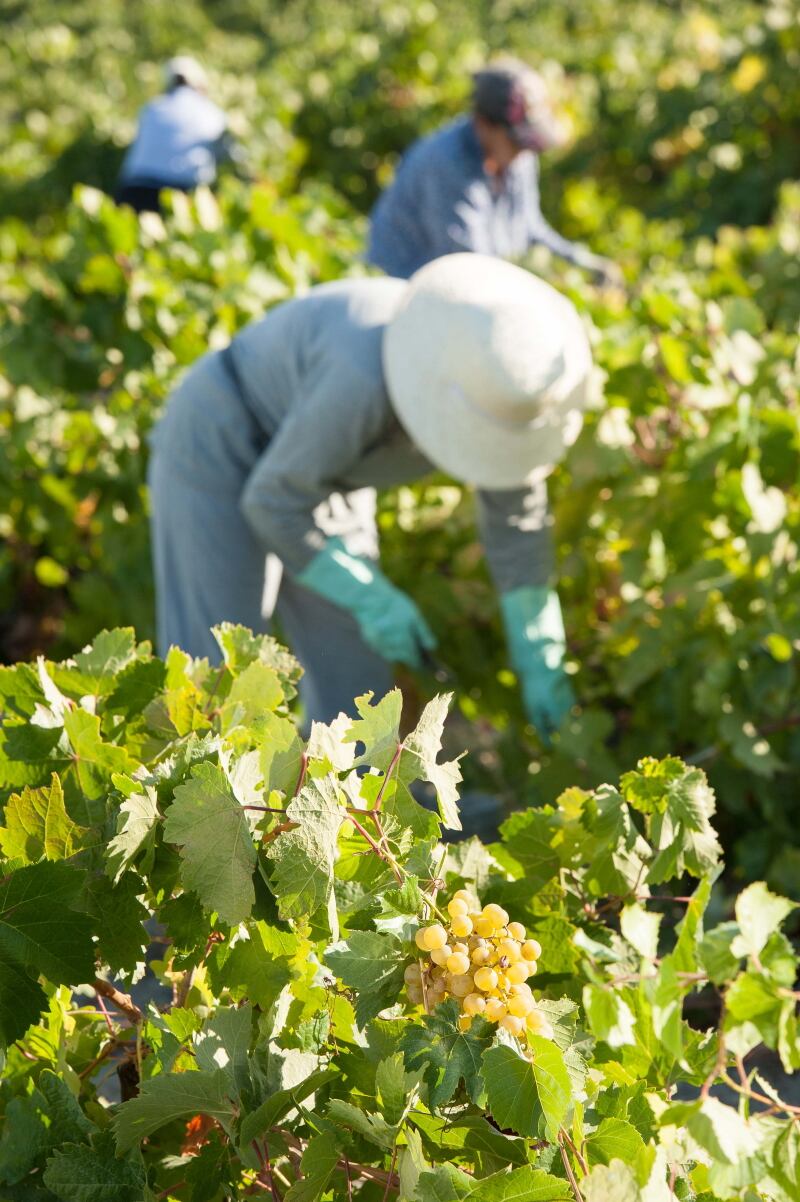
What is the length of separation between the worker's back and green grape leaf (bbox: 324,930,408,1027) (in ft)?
23.6

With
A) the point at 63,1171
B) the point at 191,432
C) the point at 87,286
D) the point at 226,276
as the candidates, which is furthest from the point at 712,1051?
the point at 87,286

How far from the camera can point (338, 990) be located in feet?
4.15

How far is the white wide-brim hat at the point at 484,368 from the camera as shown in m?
2.40

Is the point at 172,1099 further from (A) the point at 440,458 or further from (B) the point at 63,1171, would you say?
(A) the point at 440,458

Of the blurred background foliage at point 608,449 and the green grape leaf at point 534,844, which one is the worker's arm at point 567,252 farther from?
the green grape leaf at point 534,844

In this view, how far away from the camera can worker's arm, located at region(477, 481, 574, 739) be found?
2926 millimetres

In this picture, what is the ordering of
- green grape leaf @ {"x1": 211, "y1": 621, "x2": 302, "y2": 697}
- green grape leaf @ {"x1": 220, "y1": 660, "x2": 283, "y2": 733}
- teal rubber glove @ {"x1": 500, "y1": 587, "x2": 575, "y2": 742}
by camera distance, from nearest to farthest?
green grape leaf @ {"x1": 220, "y1": 660, "x2": 283, "y2": 733}, green grape leaf @ {"x1": 211, "y1": 621, "x2": 302, "y2": 697}, teal rubber glove @ {"x1": 500, "y1": 587, "x2": 575, "y2": 742}

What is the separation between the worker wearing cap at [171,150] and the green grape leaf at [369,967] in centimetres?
702

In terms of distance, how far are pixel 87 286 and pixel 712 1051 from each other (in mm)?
4094

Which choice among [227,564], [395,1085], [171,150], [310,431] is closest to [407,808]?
[395,1085]

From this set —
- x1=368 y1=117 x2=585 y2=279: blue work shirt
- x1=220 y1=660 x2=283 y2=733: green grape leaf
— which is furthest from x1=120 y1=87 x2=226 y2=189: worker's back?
x1=220 y1=660 x2=283 y2=733: green grape leaf

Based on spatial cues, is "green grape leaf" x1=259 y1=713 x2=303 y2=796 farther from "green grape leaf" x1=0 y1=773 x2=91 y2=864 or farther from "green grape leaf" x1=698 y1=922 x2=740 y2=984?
"green grape leaf" x1=698 y1=922 x2=740 y2=984

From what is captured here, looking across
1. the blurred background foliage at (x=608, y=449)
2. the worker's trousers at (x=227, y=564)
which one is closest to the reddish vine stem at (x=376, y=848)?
the blurred background foliage at (x=608, y=449)

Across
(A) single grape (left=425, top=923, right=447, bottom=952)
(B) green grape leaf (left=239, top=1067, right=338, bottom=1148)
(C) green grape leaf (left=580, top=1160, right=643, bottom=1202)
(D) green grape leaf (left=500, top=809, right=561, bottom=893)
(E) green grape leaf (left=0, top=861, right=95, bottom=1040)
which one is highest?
(E) green grape leaf (left=0, top=861, right=95, bottom=1040)
